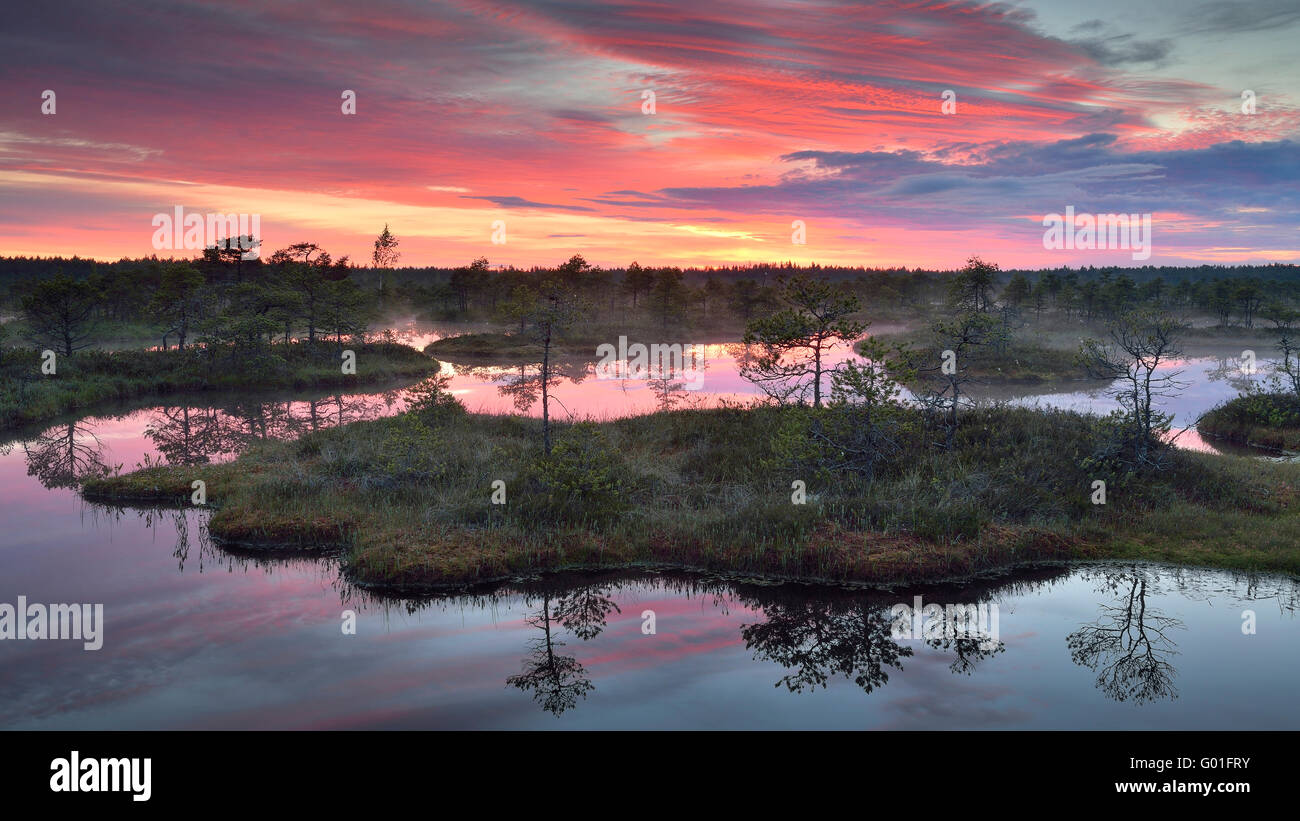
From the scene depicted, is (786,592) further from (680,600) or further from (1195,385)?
(1195,385)

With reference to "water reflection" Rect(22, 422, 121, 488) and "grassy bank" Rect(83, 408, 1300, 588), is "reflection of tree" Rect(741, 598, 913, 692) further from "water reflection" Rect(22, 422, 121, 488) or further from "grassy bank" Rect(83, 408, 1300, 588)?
"water reflection" Rect(22, 422, 121, 488)

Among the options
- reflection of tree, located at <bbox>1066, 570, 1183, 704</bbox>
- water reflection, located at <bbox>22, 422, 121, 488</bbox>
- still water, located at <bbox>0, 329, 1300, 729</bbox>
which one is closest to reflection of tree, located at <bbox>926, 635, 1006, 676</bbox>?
still water, located at <bbox>0, 329, 1300, 729</bbox>

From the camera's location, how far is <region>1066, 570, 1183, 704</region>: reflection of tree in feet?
37.1

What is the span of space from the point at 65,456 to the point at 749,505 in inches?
1052

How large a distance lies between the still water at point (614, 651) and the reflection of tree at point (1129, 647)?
Result: 0.04m

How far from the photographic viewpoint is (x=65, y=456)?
1098 inches

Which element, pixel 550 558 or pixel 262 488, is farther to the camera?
pixel 262 488

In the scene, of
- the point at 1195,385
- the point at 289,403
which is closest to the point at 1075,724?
the point at 289,403

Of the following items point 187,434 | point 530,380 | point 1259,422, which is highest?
point 530,380

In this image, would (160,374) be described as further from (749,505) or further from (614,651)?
(614,651)

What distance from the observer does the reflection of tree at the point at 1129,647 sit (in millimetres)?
11305

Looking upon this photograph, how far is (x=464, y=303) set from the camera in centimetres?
10231

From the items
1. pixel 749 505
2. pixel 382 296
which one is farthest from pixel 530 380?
pixel 382 296

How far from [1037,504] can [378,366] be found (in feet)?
150
